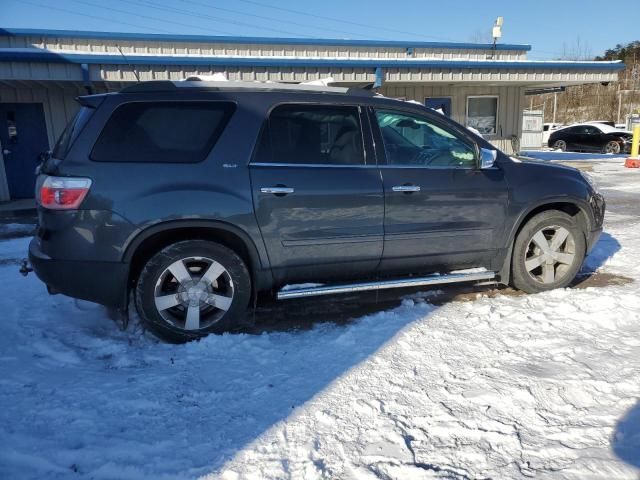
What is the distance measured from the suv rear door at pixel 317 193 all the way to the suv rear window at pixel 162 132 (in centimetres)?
39

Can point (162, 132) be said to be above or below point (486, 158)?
above

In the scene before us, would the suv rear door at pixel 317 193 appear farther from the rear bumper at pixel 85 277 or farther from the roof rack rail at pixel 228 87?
the rear bumper at pixel 85 277

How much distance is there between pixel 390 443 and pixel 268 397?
81 cm

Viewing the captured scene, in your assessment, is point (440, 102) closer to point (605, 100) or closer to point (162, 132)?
point (162, 132)

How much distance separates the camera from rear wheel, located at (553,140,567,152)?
2612cm

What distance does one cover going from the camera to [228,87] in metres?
3.79

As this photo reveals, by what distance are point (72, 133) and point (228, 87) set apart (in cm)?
119

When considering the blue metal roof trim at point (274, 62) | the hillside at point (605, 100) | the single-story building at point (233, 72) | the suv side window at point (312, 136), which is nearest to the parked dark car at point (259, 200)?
the suv side window at point (312, 136)

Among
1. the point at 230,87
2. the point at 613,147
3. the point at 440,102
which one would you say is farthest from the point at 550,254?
the point at 613,147

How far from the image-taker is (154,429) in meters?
2.64

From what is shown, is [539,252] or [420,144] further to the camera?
[539,252]

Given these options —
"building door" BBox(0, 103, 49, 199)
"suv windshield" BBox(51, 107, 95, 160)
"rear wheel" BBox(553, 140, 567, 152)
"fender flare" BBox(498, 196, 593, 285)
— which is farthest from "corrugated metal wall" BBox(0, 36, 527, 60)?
"fender flare" BBox(498, 196, 593, 285)

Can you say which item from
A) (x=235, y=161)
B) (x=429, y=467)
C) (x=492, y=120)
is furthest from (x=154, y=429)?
(x=492, y=120)

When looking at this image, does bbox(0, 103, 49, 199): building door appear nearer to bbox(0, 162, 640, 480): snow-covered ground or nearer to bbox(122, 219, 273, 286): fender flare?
bbox(0, 162, 640, 480): snow-covered ground
